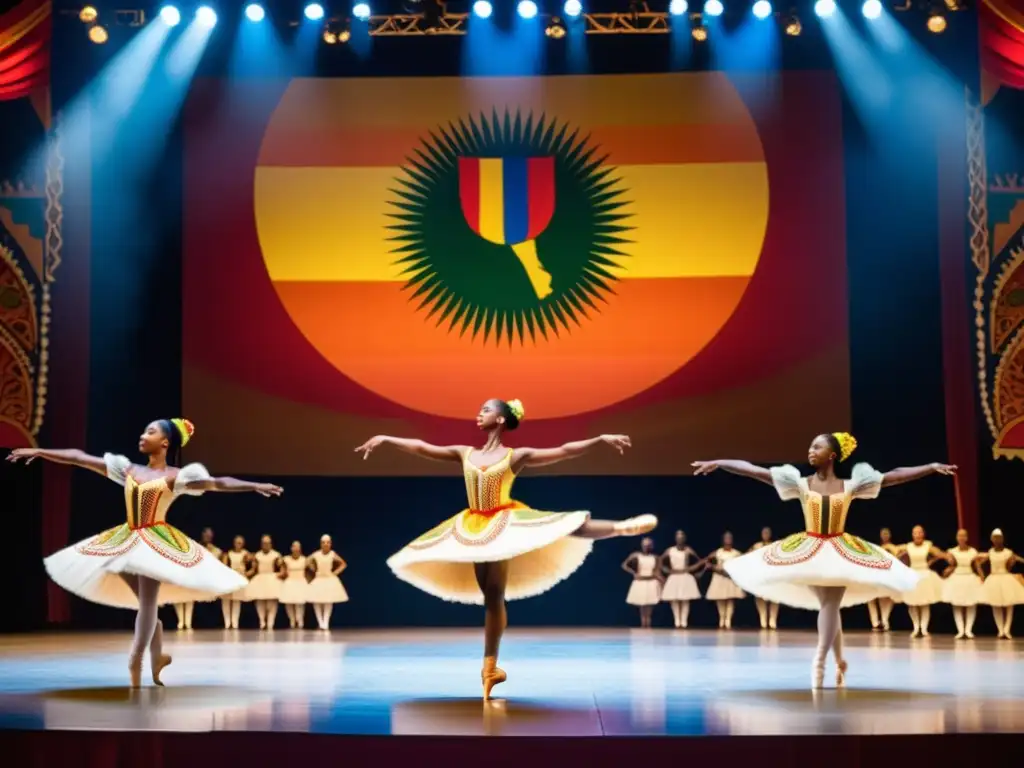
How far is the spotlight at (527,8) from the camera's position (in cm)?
1133

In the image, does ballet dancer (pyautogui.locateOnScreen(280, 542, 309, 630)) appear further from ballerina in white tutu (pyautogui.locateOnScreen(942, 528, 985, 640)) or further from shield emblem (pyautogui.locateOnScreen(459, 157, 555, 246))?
ballerina in white tutu (pyautogui.locateOnScreen(942, 528, 985, 640))

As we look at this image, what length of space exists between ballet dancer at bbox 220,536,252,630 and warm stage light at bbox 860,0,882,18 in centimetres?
721

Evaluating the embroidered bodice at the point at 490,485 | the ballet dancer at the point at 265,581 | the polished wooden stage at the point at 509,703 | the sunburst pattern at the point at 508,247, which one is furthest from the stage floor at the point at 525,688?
the sunburst pattern at the point at 508,247

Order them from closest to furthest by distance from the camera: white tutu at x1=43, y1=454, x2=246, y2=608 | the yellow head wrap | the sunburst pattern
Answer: white tutu at x1=43, y1=454, x2=246, y2=608 → the yellow head wrap → the sunburst pattern

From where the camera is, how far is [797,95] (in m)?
11.6

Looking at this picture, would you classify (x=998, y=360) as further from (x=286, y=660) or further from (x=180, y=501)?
(x=180, y=501)

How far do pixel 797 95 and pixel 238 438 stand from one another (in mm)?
5782

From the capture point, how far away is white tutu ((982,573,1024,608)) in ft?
36.5

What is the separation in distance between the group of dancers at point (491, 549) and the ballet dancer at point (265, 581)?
554 centimetres

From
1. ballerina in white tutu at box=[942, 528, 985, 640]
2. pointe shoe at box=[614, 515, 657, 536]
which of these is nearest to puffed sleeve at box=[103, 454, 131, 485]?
pointe shoe at box=[614, 515, 657, 536]

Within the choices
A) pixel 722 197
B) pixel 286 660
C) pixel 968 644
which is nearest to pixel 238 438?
pixel 286 660

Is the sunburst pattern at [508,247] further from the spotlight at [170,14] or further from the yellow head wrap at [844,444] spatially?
the yellow head wrap at [844,444]

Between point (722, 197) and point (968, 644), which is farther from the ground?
point (722, 197)

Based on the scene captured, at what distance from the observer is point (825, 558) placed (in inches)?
244
